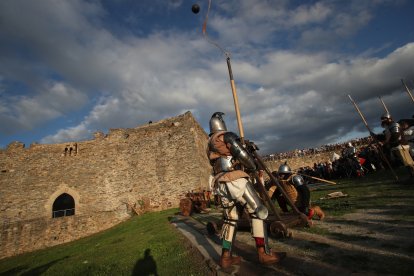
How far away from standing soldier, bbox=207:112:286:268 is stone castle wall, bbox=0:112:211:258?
48.0 ft

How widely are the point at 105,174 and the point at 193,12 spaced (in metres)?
16.9

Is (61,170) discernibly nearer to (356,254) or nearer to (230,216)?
(230,216)

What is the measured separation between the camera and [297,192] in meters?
5.49

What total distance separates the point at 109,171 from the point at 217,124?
1809cm

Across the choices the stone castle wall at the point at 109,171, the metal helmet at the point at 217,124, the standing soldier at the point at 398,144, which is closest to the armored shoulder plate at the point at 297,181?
the metal helmet at the point at 217,124

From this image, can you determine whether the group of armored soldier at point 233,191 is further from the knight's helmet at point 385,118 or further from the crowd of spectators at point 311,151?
the crowd of spectators at point 311,151

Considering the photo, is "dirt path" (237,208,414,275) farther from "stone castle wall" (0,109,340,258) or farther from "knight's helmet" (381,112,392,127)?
"stone castle wall" (0,109,340,258)

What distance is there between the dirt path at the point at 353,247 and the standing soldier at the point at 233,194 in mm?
386

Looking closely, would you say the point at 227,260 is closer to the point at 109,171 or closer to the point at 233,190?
the point at 233,190

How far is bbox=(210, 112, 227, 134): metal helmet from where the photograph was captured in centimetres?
400

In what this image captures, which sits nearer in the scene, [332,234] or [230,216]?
[230,216]

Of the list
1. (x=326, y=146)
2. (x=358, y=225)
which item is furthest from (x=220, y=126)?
(x=326, y=146)

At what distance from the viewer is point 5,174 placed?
63.0ft

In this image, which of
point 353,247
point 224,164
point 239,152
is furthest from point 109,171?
point 353,247
